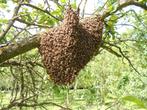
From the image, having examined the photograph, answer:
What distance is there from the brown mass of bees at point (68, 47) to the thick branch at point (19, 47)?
0.21 ft

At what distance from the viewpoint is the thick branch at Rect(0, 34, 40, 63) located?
2629mm

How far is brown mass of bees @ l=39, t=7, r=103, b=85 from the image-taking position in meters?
2.53

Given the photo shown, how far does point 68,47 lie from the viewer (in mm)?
2520

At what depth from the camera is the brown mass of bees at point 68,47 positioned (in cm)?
253

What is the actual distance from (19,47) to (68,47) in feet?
1.17

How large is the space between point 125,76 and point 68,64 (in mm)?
14030

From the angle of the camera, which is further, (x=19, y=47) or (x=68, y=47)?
(x=19, y=47)

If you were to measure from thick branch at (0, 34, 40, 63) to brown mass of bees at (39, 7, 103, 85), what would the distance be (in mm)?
63

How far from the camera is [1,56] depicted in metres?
2.70

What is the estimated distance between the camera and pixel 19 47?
2.64 metres

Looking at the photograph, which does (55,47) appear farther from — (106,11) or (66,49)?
(106,11)

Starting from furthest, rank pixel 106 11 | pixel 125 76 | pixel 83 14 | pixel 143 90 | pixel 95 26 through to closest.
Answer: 1. pixel 125 76
2. pixel 143 90
3. pixel 83 14
4. pixel 106 11
5. pixel 95 26

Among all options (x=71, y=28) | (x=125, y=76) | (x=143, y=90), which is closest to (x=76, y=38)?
(x=71, y=28)

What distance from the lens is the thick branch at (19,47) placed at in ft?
8.62
